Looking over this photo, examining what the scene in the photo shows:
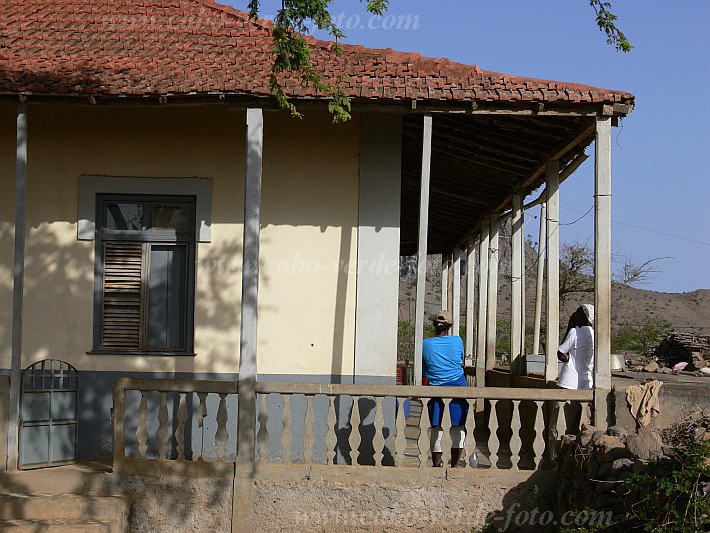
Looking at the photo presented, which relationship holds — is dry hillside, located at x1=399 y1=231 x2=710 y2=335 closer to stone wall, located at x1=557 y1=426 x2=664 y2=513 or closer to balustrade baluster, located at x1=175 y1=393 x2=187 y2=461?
balustrade baluster, located at x1=175 y1=393 x2=187 y2=461

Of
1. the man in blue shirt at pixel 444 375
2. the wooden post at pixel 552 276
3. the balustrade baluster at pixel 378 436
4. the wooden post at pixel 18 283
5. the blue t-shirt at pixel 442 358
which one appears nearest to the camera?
the balustrade baluster at pixel 378 436

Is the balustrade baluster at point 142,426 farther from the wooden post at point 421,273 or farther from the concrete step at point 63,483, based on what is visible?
the wooden post at point 421,273

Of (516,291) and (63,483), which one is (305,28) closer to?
(63,483)

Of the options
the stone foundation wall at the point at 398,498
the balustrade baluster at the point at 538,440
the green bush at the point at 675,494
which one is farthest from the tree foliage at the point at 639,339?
the green bush at the point at 675,494

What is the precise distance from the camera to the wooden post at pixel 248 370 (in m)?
8.84

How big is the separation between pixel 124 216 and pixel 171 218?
0.52 metres

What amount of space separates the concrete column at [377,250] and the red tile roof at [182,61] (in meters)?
0.92

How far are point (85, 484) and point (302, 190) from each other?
3.70m

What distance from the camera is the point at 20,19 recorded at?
10922mm

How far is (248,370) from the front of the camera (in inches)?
350

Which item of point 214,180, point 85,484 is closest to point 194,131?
point 214,180

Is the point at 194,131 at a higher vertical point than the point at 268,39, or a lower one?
lower

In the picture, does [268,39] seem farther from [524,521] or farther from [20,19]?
[524,521]

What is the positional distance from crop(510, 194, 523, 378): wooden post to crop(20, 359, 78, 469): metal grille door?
6.55 metres
